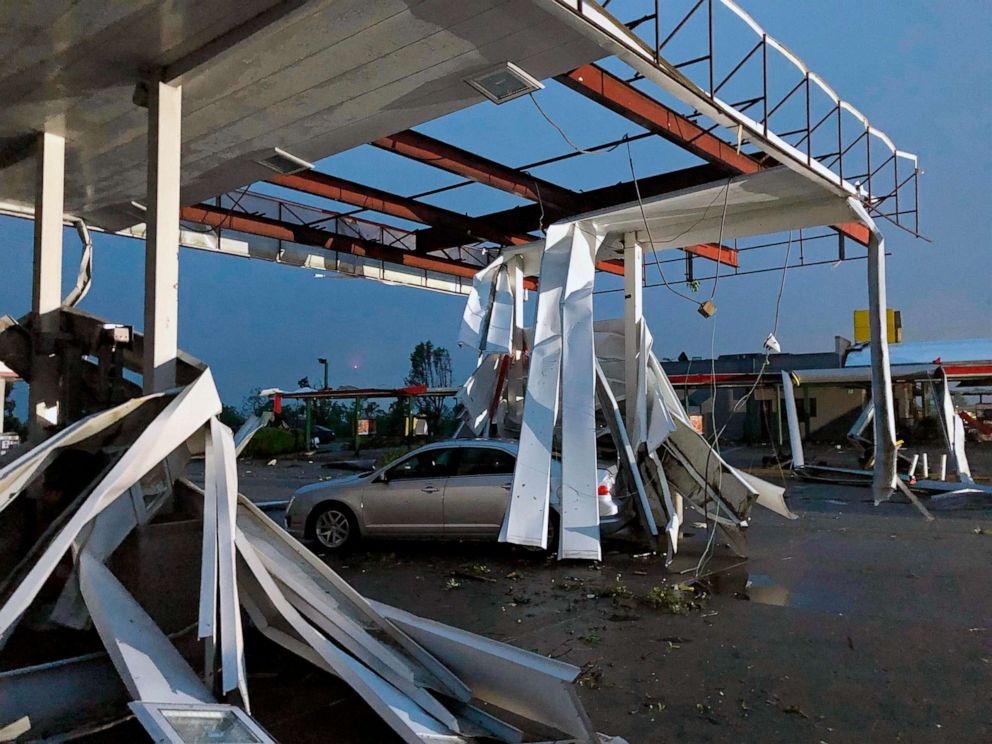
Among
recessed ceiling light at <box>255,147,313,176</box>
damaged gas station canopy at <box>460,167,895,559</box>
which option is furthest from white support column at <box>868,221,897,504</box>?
recessed ceiling light at <box>255,147,313,176</box>

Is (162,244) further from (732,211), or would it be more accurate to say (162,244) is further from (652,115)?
(732,211)

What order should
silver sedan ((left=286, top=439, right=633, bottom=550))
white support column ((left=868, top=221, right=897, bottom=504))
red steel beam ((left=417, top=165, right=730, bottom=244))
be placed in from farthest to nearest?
red steel beam ((left=417, top=165, right=730, bottom=244))
silver sedan ((left=286, top=439, right=633, bottom=550))
white support column ((left=868, top=221, right=897, bottom=504))

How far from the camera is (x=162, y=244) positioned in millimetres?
5715

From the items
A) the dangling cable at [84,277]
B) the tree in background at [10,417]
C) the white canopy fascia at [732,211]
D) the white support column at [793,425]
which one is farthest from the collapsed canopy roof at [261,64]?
the tree in background at [10,417]

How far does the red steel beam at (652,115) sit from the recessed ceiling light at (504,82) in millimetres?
2028

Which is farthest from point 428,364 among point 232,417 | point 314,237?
point 314,237

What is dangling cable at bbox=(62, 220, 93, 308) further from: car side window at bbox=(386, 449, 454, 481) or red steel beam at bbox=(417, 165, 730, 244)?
red steel beam at bbox=(417, 165, 730, 244)

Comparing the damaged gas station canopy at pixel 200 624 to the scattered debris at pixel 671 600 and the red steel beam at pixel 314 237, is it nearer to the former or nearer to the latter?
the scattered debris at pixel 671 600

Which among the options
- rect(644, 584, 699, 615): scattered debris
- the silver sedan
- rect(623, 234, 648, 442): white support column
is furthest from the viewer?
rect(623, 234, 648, 442): white support column

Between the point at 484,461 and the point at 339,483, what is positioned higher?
the point at 484,461

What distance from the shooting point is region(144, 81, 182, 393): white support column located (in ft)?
18.6

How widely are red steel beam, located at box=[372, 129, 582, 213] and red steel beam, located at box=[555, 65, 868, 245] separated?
253 cm

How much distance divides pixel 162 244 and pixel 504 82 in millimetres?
2798

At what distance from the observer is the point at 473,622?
278 inches
